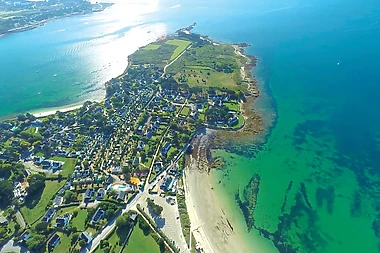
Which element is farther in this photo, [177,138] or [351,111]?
[351,111]

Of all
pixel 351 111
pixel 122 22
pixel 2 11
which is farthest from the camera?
pixel 2 11

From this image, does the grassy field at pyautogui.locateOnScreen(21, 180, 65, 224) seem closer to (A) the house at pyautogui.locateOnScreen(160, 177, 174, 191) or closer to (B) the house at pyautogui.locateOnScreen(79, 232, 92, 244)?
(B) the house at pyautogui.locateOnScreen(79, 232, 92, 244)

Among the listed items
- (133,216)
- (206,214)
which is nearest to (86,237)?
(133,216)

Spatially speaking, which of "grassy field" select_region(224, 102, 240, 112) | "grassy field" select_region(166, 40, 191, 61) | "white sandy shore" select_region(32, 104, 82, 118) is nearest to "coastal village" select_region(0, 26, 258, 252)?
"grassy field" select_region(224, 102, 240, 112)

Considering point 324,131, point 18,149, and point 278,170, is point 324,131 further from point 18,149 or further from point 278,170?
point 18,149

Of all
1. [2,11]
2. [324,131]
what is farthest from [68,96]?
[2,11]

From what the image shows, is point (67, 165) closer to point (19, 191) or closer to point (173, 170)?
point (19, 191)

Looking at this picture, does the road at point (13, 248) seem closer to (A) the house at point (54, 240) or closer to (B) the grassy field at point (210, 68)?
(A) the house at point (54, 240)
